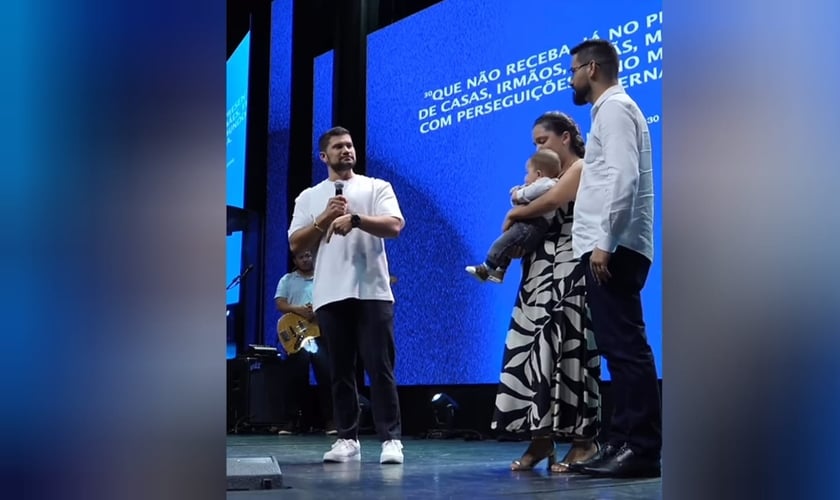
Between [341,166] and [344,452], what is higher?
[341,166]

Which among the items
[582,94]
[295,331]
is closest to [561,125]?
[582,94]

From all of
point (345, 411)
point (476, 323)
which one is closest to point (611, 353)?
point (345, 411)

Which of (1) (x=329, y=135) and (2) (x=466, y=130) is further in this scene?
(2) (x=466, y=130)

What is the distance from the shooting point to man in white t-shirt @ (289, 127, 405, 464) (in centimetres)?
377

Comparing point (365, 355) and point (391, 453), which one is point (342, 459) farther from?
point (365, 355)

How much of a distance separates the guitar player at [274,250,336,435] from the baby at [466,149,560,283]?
344 centimetres

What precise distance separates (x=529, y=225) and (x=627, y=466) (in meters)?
0.94

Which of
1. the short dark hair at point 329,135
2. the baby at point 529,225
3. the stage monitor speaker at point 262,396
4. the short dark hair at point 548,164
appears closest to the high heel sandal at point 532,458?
the baby at point 529,225

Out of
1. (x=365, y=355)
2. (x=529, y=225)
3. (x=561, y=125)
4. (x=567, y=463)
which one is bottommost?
(x=567, y=463)

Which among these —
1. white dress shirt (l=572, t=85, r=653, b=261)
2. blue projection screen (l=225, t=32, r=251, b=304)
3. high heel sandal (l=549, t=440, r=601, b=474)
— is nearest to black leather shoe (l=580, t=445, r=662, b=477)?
high heel sandal (l=549, t=440, r=601, b=474)

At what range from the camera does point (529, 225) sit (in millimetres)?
3391

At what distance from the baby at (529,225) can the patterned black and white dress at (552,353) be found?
50 mm
